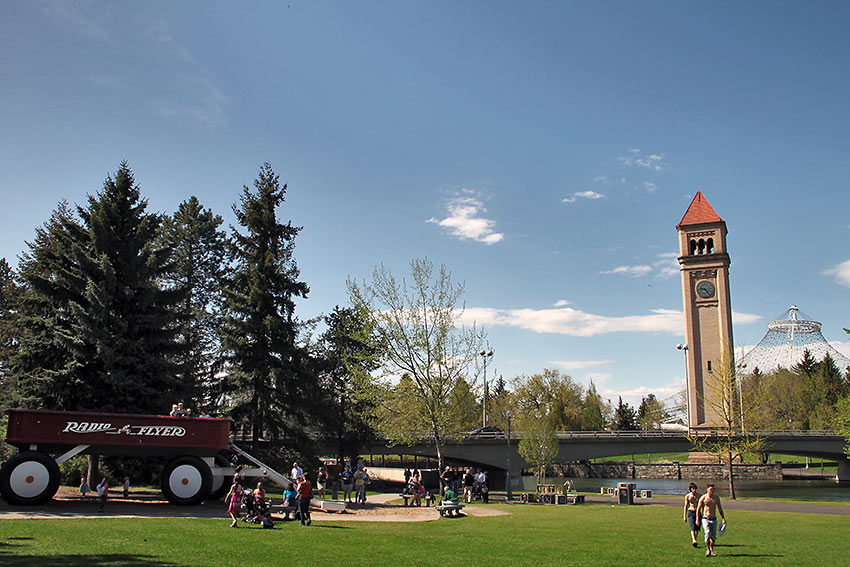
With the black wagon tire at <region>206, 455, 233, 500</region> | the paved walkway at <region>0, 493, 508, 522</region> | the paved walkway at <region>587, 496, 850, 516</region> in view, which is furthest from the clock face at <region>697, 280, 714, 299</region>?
the black wagon tire at <region>206, 455, 233, 500</region>

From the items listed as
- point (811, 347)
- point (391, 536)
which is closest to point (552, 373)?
point (391, 536)

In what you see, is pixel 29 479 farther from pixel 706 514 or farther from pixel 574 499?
pixel 574 499

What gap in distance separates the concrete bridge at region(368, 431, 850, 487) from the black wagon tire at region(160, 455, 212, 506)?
85.5ft

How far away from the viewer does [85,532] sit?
15.0 m

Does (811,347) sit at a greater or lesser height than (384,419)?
greater

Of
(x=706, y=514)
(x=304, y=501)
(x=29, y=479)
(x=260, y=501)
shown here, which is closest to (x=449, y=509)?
(x=304, y=501)

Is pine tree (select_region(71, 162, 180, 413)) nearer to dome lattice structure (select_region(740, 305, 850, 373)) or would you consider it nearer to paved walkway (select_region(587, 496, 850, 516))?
paved walkway (select_region(587, 496, 850, 516))

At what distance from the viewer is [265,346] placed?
36.1 m

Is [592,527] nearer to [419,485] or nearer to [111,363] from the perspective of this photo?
[419,485]

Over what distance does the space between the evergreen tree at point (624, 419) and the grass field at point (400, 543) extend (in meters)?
90.7

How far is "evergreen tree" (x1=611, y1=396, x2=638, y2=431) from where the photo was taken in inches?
4270

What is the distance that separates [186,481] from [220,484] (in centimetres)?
170

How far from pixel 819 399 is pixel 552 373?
142 feet

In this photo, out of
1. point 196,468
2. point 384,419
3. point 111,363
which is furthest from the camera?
point 384,419
